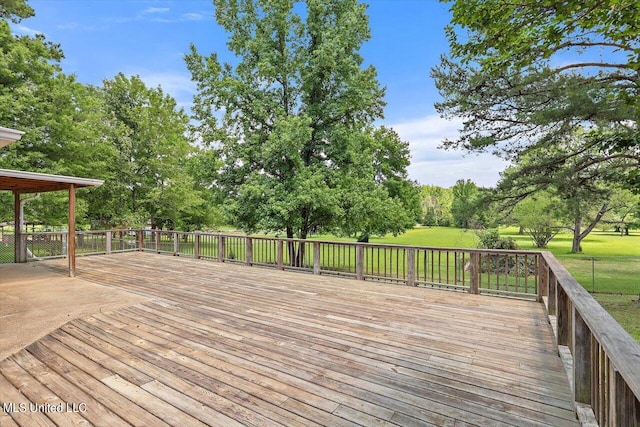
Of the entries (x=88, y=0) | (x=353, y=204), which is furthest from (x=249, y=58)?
(x=353, y=204)

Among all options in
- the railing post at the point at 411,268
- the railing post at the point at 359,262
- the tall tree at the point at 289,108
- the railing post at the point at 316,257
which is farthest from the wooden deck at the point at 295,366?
the tall tree at the point at 289,108

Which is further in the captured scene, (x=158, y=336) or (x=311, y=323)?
(x=311, y=323)

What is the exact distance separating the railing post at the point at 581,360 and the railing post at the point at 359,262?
14.3 feet

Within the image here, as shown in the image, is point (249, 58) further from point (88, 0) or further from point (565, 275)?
point (565, 275)

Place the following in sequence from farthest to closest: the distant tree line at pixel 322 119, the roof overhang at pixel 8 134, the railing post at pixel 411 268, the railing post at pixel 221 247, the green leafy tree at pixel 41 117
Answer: the green leafy tree at pixel 41 117 < the railing post at pixel 221 247 < the distant tree line at pixel 322 119 < the railing post at pixel 411 268 < the roof overhang at pixel 8 134

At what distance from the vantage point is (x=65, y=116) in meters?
11.8

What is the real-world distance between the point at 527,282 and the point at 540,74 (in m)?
5.34

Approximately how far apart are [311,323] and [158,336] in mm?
1634

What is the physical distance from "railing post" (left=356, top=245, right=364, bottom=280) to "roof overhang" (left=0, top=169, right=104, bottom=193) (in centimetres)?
579

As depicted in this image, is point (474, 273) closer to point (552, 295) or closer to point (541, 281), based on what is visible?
point (541, 281)

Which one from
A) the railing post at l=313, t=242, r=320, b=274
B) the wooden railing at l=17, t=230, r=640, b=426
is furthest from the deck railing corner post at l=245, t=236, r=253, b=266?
the railing post at l=313, t=242, r=320, b=274

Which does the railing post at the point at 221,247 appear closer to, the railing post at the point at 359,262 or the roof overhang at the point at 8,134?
the railing post at the point at 359,262

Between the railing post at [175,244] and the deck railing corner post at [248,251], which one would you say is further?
the railing post at [175,244]

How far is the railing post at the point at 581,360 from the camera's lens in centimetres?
192
